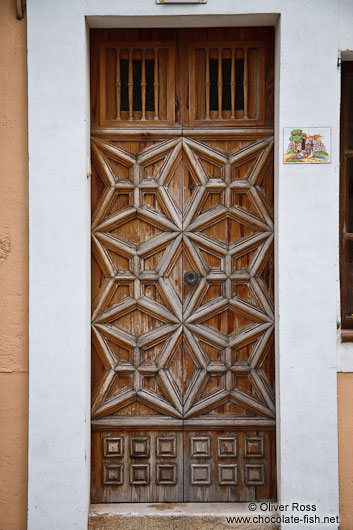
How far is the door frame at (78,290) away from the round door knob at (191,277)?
618 mm

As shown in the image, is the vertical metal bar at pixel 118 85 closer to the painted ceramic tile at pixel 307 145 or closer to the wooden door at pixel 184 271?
the wooden door at pixel 184 271

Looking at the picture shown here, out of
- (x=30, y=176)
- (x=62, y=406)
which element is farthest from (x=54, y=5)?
(x=62, y=406)

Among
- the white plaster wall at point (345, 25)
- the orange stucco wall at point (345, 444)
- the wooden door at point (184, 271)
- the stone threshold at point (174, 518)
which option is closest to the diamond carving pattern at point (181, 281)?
the wooden door at point (184, 271)

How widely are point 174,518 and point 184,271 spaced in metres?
1.69

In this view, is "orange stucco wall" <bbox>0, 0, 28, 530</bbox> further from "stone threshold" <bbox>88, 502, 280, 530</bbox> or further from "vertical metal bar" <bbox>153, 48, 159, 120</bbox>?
"vertical metal bar" <bbox>153, 48, 159, 120</bbox>

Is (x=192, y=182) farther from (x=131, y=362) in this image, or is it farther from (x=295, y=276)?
(x=131, y=362)

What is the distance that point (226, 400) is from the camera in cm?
446

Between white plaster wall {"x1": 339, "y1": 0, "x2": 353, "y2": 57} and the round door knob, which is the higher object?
white plaster wall {"x1": 339, "y1": 0, "x2": 353, "y2": 57}

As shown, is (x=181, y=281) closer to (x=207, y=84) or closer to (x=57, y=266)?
(x=57, y=266)

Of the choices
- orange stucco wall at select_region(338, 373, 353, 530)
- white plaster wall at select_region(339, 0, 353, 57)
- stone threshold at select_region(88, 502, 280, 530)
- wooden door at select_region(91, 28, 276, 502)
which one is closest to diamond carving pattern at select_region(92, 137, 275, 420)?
wooden door at select_region(91, 28, 276, 502)

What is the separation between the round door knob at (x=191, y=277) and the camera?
4.44 meters

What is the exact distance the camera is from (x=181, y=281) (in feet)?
14.7

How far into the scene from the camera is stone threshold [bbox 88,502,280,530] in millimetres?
4223

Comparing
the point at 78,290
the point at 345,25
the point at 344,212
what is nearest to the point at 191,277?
the point at 78,290
